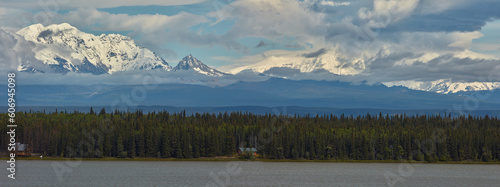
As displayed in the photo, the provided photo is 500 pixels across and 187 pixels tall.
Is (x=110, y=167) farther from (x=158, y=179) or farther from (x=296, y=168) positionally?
(x=296, y=168)

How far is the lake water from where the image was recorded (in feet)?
471

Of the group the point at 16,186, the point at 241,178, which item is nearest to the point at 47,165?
the point at 16,186

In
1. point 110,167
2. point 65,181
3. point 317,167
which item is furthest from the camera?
point 317,167

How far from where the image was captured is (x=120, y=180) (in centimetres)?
14375

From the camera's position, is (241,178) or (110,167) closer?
(241,178)

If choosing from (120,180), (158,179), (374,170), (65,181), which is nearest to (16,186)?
(65,181)

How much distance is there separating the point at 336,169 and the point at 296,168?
1222 centimetres

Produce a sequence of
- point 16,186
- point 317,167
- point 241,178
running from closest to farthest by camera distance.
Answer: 1. point 16,186
2. point 241,178
3. point 317,167

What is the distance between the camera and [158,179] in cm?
14788

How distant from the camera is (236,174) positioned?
16600 cm

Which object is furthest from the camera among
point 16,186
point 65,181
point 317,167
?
point 317,167

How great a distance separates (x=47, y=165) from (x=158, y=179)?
44807 millimetres

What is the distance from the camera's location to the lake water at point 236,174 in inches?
5650

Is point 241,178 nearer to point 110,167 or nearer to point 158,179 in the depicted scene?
point 158,179
